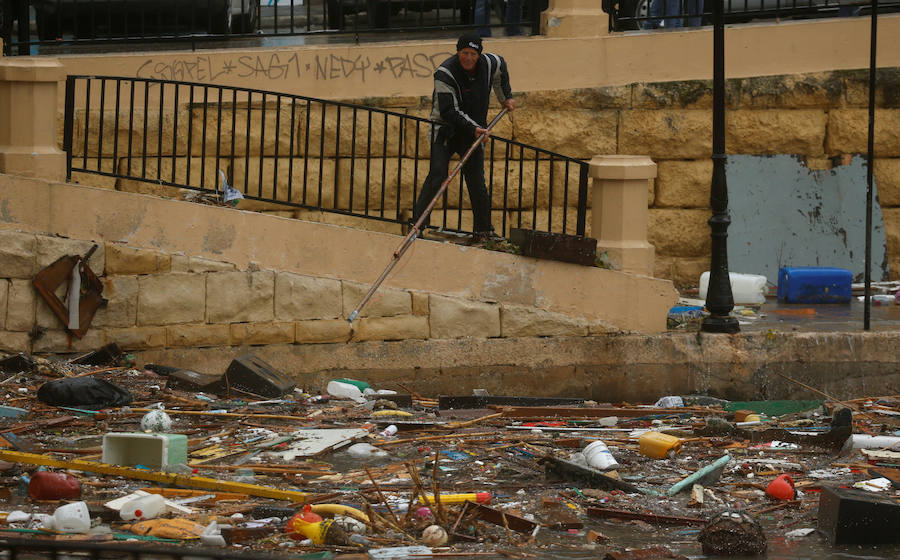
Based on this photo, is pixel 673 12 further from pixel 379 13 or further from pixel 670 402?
pixel 670 402

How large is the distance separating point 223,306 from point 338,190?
104 inches

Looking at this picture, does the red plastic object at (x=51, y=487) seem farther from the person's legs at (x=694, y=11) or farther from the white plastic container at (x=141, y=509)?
the person's legs at (x=694, y=11)

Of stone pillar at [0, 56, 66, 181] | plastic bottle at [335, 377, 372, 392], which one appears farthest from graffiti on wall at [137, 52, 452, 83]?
plastic bottle at [335, 377, 372, 392]

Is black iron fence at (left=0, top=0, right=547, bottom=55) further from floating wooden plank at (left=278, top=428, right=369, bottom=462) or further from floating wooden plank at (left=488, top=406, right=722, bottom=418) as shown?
floating wooden plank at (left=278, top=428, right=369, bottom=462)

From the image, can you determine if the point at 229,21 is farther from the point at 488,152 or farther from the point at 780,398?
the point at 780,398

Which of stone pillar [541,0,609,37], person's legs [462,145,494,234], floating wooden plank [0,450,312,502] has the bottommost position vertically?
floating wooden plank [0,450,312,502]

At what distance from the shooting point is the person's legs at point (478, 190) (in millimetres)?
11469

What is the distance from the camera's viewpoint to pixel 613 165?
11.6m

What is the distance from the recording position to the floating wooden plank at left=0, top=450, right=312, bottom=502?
733cm

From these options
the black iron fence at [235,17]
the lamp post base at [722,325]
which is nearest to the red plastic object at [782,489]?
the lamp post base at [722,325]

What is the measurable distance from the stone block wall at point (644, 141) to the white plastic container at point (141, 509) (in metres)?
6.54

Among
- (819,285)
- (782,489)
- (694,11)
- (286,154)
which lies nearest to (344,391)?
(286,154)

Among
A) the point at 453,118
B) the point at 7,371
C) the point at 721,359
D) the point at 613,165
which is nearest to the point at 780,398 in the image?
the point at 721,359

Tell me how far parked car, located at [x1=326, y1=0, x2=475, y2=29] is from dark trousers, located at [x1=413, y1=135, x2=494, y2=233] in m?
2.70
